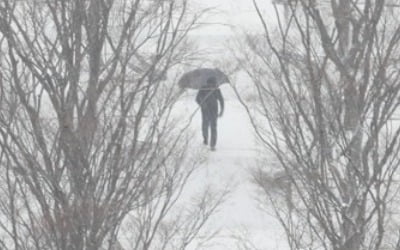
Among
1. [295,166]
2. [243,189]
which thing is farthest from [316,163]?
[243,189]

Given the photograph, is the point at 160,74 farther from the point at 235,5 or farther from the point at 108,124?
the point at 235,5

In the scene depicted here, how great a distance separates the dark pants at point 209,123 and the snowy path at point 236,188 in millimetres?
216

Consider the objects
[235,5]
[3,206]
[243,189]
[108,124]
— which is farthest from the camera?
[235,5]

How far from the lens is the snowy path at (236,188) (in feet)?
42.0

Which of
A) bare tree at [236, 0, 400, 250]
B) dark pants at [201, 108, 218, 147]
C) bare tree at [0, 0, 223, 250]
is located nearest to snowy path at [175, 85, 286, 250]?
dark pants at [201, 108, 218, 147]

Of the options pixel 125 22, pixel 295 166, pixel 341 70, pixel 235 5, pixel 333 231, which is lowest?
pixel 333 231

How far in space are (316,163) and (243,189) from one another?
322 inches

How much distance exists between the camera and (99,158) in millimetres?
6441

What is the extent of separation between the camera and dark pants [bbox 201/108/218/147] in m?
15.0

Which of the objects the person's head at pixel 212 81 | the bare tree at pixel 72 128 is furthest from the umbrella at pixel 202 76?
the bare tree at pixel 72 128

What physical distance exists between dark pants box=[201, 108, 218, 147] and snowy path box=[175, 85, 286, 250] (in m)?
0.22

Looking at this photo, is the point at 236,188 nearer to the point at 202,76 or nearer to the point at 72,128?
the point at 202,76

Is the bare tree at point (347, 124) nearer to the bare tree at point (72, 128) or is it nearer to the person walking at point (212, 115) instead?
the bare tree at point (72, 128)

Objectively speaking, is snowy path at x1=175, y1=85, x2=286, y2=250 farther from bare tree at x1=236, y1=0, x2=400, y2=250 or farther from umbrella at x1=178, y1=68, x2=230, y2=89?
bare tree at x1=236, y1=0, x2=400, y2=250
